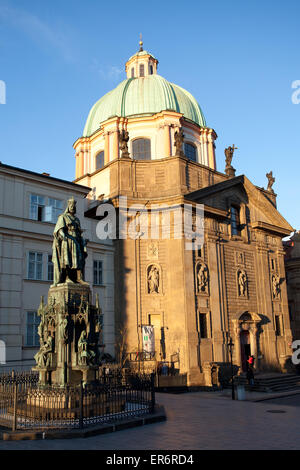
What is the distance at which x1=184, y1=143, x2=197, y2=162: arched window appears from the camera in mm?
38312

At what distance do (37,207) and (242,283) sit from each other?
17.1 m

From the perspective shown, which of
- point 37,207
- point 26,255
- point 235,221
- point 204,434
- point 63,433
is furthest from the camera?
point 235,221

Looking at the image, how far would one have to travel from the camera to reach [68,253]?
575 inches

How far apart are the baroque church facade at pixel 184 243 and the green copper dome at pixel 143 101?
0.13m

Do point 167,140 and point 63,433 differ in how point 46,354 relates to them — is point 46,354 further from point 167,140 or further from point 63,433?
point 167,140

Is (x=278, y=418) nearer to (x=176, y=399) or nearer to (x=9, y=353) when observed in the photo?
(x=176, y=399)

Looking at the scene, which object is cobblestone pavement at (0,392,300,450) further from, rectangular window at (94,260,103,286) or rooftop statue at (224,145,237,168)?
rooftop statue at (224,145,237,168)

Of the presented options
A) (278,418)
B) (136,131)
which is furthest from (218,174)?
(278,418)

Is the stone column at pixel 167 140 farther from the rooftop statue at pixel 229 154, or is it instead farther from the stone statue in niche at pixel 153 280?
the stone statue in niche at pixel 153 280

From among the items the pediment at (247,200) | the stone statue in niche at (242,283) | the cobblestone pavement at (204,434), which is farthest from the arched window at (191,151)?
the cobblestone pavement at (204,434)

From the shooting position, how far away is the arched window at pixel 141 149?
3634cm

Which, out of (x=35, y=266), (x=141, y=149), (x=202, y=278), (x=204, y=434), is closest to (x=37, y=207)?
(x=35, y=266)

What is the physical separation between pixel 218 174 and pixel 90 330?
79.1 ft

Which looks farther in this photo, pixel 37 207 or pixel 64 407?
pixel 37 207
